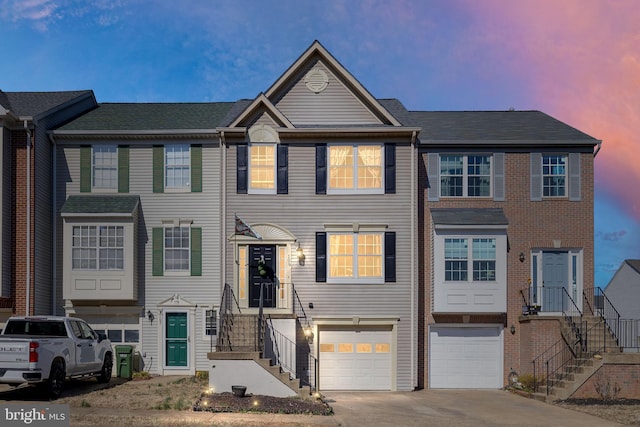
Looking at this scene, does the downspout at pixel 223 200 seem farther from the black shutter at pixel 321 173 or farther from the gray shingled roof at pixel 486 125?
the gray shingled roof at pixel 486 125

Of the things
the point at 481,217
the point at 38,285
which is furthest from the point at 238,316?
the point at 481,217

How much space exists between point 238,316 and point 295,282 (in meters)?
2.32

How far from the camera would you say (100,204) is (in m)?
25.0

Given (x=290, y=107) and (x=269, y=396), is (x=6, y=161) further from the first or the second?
(x=269, y=396)

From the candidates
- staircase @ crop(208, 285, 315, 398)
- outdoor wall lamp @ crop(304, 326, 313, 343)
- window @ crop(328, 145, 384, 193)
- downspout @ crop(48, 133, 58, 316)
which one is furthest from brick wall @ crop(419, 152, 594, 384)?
downspout @ crop(48, 133, 58, 316)

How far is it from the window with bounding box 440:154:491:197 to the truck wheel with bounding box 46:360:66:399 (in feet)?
41.6

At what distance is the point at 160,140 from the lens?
25422mm

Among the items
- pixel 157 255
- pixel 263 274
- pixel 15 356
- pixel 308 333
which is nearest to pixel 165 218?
pixel 157 255

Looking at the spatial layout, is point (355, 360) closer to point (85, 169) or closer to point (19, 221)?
point (85, 169)

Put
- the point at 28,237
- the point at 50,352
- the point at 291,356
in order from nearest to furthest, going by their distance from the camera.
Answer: the point at 50,352 < the point at 291,356 < the point at 28,237

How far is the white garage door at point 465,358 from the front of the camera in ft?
80.8

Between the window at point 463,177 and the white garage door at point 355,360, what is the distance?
16.4ft

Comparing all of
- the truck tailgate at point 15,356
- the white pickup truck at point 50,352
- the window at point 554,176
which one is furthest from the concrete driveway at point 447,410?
the truck tailgate at point 15,356

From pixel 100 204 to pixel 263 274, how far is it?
229 inches
